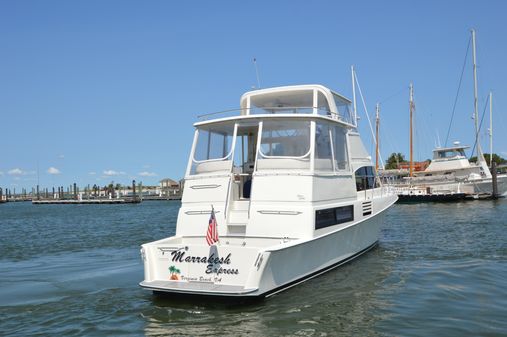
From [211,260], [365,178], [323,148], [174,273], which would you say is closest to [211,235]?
[211,260]

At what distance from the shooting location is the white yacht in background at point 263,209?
29.1 feet

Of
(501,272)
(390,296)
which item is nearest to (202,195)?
(390,296)

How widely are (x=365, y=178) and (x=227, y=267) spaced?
770 centimetres

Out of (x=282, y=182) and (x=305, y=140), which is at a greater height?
(x=305, y=140)

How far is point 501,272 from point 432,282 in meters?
2.09

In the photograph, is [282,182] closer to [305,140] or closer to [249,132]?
[305,140]

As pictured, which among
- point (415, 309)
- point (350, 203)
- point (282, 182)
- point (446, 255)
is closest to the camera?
point (415, 309)

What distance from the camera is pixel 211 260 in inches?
352

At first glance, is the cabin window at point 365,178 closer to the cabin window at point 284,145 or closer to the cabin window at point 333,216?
the cabin window at point 333,216

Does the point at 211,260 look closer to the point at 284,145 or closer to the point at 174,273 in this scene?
the point at 174,273

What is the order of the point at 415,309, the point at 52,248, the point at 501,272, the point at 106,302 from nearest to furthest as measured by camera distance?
the point at 415,309
the point at 106,302
the point at 501,272
the point at 52,248

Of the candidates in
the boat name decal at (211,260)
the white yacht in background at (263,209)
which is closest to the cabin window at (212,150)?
the white yacht in background at (263,209)

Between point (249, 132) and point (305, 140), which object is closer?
point (305, 140)

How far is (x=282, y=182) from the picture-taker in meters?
10.6
